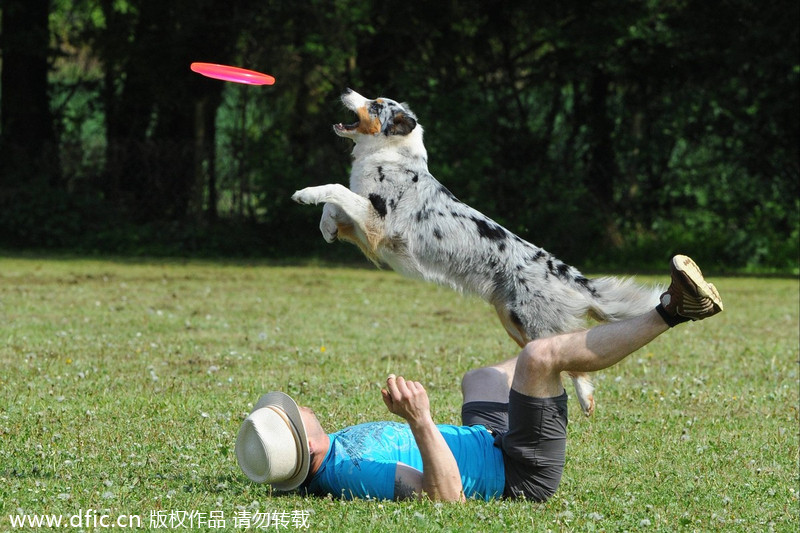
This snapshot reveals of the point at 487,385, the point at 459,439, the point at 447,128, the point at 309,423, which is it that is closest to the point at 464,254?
the point at 487,385

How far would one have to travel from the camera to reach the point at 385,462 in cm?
464

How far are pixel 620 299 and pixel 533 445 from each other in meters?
1.23

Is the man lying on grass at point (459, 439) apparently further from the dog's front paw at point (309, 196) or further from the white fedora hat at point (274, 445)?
the dog's front paw at point (309, 196)

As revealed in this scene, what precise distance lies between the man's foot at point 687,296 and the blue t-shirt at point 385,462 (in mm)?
1057

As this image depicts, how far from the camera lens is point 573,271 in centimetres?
571

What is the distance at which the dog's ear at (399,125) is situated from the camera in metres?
5.98

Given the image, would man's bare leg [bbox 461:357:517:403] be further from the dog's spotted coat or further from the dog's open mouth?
the dog's open mouth

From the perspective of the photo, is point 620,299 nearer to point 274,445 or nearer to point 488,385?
point 488,385

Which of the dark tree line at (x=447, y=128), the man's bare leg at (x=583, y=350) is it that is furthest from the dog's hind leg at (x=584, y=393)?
the dark tree line at (x=447, y=128)

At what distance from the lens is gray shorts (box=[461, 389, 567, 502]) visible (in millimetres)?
4516

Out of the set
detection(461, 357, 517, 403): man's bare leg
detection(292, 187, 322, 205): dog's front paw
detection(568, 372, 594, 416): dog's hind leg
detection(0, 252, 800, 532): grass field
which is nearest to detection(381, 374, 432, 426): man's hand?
detection(0, 252, 800, 532): grass field

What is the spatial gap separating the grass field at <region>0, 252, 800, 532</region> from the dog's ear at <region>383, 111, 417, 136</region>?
1.80m

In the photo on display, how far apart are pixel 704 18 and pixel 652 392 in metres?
11.8

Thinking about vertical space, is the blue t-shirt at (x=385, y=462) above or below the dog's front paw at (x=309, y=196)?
below
